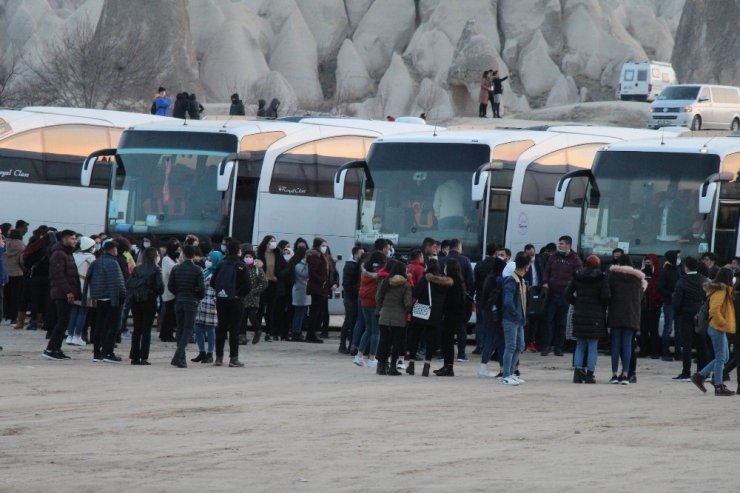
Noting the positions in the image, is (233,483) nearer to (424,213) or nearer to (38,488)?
(38,488)

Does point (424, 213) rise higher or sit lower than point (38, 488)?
higher

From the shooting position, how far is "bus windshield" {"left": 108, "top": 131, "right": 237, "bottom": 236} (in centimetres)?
2798

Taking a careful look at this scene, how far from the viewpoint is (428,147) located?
89.5 feet

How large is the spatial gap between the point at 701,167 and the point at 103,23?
2208 inches

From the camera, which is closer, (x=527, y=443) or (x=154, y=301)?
(x=527, y=443)

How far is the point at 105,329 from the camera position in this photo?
2081cm

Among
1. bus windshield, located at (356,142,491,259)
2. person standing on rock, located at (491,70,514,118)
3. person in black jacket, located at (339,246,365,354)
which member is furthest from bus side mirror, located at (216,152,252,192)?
person standing on rock, located at (491,70,514,118)

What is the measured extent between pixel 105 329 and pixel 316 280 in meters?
5.32

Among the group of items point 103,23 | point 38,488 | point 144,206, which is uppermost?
point 103,23

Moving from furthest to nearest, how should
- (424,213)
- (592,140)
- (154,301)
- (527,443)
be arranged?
1. (592,140)
2. (424,213)
3. (154,301)
4. (527,443)

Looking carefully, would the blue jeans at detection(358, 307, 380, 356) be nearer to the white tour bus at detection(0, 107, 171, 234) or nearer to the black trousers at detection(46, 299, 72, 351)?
the black trousers at detection(46, 299, 72, 351)

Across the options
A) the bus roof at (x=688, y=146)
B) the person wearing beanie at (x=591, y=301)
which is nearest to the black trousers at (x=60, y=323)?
the person wearing beanie at (x=591, y=301)

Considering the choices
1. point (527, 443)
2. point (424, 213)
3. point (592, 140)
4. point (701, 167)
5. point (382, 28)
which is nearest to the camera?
point (527, 443)

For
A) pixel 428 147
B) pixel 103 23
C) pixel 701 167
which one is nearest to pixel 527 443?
pixel 701 167
